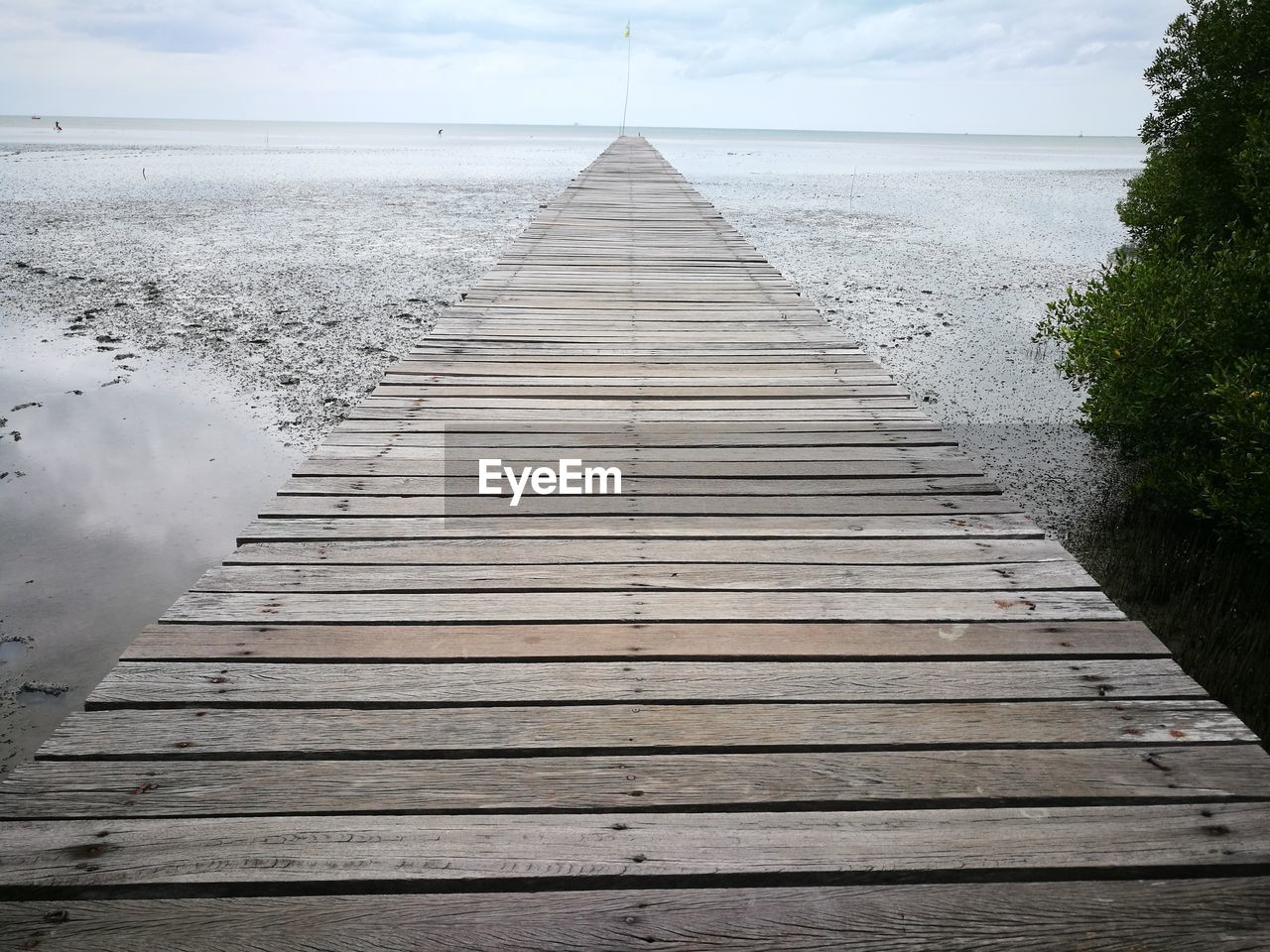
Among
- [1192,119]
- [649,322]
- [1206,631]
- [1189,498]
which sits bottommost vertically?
[1206,631]

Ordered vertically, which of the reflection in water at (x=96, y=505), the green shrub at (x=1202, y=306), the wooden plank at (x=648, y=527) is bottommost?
the reflection in water at (x=96, y=505)

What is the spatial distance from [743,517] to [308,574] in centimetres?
116

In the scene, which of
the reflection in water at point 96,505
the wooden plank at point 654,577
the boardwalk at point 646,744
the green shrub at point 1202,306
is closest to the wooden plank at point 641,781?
the boardwalk at point 646,744

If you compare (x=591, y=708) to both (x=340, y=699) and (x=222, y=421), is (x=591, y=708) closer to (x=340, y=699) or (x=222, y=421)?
(x=340, y=699)

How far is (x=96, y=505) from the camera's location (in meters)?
4.36

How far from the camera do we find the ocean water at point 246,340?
3865 millimetres

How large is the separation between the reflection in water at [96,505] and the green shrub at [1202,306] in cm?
399

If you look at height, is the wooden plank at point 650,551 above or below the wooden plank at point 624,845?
above

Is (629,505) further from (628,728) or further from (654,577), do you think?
(628,728)

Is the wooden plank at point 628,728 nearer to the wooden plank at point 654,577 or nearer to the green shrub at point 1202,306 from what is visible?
the wooden plank at point 654,577

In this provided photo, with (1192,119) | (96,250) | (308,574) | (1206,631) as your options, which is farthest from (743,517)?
(96,250)

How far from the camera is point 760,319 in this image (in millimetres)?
4770

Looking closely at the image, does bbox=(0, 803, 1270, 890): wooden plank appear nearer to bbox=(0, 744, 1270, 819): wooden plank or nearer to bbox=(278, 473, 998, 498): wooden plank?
bbox=(0, 744, 1270, 819): wooden plank

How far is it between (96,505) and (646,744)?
12.5 feet
